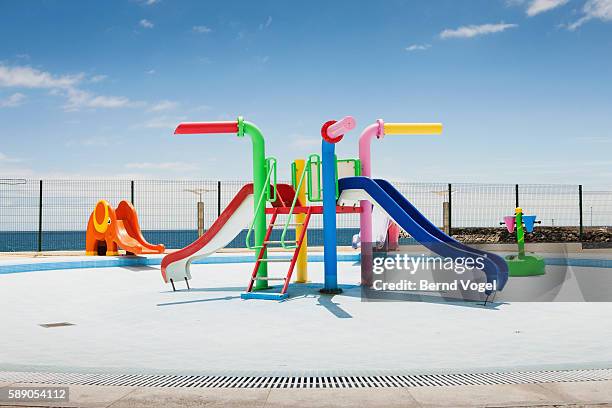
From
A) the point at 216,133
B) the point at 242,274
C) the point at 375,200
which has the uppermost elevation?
the point at 216,133

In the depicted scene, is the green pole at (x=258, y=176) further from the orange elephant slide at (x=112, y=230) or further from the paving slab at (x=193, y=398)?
the orange elephant slide at (x=112, y=230)

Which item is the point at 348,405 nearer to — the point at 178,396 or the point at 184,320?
the point at 178,396

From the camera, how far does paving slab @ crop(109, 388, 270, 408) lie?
12.1 feet

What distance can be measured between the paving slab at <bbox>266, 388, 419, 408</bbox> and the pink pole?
6414 mm

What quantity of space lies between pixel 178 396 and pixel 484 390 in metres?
2.01

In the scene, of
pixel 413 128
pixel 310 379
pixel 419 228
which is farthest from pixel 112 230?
pixel 310 379

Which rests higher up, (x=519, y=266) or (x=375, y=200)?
(x=375, y=200)

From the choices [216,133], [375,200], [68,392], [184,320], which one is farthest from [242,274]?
[68,392]

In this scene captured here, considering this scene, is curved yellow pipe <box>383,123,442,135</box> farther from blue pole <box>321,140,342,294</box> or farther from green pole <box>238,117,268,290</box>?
green pole <box>238,117,268,290</box>

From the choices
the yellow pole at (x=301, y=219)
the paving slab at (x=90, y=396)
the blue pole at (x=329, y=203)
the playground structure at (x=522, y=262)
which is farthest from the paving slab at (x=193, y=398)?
the playground structure at (x=522, y=262)

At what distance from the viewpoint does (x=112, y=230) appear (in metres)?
17.8

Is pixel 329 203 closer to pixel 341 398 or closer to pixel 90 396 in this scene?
pixel 341 398

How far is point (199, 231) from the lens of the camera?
72.9 feet

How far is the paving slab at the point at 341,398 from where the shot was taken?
3693 millimetres
